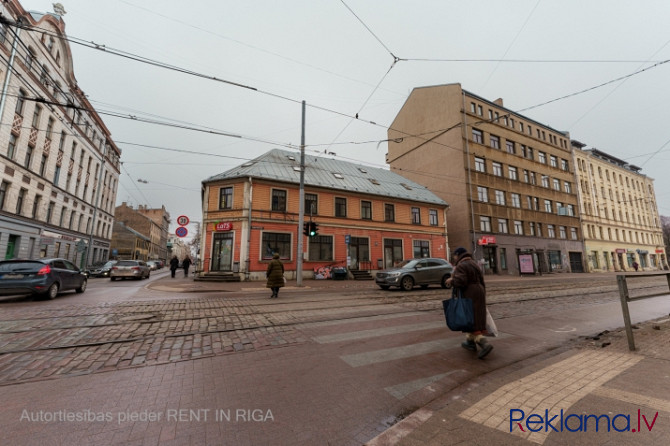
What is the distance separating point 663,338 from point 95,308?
42.9ft

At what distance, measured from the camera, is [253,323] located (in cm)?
623

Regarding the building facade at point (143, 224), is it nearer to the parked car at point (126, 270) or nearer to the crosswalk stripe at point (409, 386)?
the parked car at point (126, 270)

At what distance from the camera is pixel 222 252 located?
20453mm

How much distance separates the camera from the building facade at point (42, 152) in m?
19.5

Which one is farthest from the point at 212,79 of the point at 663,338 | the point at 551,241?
the point at 551,241

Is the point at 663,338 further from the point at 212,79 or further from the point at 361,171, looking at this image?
the point at 361,171

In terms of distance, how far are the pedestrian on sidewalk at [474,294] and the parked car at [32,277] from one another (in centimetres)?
1289

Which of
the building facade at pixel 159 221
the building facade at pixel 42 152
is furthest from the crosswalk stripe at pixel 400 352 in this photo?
the building facade at pixel 159 221

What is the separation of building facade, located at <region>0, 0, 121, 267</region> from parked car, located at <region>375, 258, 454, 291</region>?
738 inches

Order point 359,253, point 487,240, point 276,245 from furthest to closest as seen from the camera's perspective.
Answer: point 487,240
point 359,253
point 276,245

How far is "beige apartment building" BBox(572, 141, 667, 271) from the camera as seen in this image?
129 feet

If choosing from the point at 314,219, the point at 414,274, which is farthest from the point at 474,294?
the point at 314,219

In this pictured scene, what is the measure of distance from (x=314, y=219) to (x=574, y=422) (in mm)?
20763

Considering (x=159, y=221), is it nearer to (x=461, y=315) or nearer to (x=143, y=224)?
(x=143, y=224)
